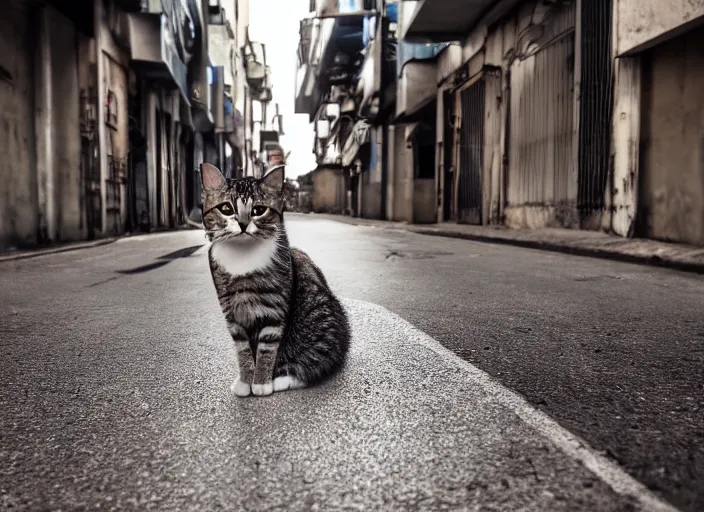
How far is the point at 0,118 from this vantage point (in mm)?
9945

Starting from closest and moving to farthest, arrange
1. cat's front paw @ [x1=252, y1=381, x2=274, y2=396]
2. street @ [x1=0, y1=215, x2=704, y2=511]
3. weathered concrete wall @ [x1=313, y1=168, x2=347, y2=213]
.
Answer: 1. street @ [x1=0, y1=215, x2=704, y2=511]
2. cat's front paw @ [x1=252, y1=381, x2=274, y2=396]
3. weathered concrete wall @ [x1=313, y1=168, x2=347, y2=213]

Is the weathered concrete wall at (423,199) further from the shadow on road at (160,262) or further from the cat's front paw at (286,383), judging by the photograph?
the cat's front paw at (286,383)

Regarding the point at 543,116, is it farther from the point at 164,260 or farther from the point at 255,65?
the point at 255,65

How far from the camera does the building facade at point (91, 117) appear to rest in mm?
10648

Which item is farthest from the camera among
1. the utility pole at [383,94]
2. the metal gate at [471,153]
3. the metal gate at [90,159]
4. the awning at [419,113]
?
the utility pole at [383,94]

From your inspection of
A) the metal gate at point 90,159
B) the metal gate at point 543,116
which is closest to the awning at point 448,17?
the metal gate at point 543,116

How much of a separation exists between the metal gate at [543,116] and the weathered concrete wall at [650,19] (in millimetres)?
2317

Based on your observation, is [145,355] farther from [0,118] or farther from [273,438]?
[0,118]

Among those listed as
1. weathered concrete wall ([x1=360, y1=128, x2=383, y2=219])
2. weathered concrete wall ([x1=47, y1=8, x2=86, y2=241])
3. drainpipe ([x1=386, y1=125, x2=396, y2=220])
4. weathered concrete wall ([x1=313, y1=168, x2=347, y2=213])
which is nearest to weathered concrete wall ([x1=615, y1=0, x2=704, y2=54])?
weathered concrete wall ([x1=47, y1=8, x2=86, y2=241])

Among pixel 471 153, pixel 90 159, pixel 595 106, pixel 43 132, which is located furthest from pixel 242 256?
pixel 471 153

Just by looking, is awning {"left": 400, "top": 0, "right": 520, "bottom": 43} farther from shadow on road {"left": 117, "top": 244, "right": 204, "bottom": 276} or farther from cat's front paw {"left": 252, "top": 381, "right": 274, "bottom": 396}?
cat's front paw {"left": 252, "top": 381, "right": 274, "bottom": 396}

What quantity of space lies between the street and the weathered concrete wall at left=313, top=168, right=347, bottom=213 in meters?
46.8

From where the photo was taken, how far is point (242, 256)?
2172 millimetres

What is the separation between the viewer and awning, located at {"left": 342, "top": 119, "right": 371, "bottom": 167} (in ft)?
118
